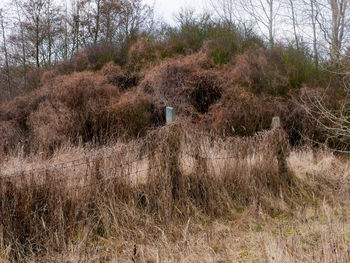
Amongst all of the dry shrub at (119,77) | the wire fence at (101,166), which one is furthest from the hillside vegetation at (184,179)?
the dry shrub at (119,77)

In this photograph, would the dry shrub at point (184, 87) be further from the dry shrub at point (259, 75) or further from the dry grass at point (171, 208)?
the dry grass at point (171, 208)

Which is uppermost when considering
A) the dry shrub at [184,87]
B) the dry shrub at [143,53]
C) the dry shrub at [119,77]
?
the dry shrub at [143,53]

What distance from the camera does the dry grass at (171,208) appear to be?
311cm

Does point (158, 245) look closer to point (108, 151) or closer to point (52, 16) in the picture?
point (108, 151)

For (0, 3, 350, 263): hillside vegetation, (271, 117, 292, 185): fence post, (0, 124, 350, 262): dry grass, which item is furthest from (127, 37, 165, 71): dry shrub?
(0, 124, 350, 262): dry grass

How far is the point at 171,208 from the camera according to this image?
3.89m

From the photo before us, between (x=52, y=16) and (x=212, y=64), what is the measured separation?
904cm

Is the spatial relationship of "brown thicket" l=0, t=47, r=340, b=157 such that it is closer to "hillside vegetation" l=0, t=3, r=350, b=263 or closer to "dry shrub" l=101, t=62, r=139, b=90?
"hillside vegetation" l=0, t=3, r=350, b=263

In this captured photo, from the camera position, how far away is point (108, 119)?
30.2 feet

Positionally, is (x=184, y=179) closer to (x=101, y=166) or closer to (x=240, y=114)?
(x=101, y=166)

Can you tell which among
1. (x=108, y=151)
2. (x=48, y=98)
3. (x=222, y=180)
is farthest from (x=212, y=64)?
(x=108, y=151)

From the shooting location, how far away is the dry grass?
3107mm

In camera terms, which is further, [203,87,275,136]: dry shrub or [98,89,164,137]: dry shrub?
[98,89,164,137]: dry shrub

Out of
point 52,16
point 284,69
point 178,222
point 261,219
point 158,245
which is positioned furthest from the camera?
point 52,16
